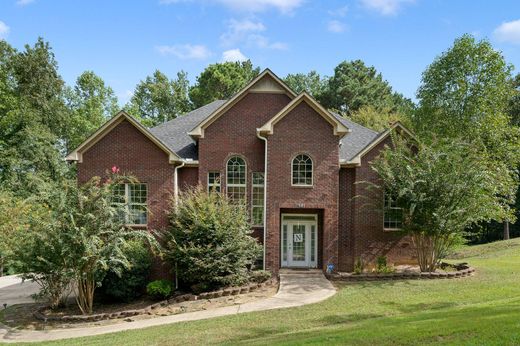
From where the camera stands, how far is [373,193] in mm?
19797

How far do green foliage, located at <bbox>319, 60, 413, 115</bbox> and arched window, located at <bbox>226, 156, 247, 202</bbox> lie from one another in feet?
106

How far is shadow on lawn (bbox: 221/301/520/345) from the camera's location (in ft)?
26.2

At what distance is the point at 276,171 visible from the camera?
19.2m

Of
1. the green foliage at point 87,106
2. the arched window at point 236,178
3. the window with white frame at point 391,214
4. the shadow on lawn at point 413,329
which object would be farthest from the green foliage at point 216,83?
the shadow on lawn at point 413,329

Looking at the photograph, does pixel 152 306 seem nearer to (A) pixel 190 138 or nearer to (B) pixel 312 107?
(A) pixel 190 138

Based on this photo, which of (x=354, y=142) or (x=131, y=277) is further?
(x=354, y=142)

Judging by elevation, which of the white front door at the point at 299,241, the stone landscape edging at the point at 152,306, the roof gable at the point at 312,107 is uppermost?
the roof gable at the point at 312,107

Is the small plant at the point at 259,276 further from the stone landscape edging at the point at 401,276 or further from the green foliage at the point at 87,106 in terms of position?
the green foliage at the point at 87,106

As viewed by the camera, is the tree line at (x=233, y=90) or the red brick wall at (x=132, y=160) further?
the tree line at (x=233, y=90)

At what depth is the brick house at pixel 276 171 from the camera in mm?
18938

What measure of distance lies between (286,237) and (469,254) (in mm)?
16028

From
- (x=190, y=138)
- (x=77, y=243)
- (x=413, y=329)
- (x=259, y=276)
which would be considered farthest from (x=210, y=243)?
(x=413, y=329)

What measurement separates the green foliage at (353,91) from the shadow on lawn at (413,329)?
133 feet

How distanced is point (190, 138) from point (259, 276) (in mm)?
7885
